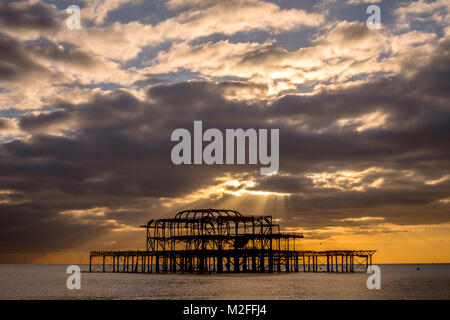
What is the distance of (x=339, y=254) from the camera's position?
5266 inches

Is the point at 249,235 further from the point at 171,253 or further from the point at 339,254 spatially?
the point at 339,254

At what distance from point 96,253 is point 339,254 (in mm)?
65295
